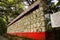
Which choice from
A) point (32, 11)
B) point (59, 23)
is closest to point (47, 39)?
point (59, 23)

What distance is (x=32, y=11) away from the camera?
628 cm

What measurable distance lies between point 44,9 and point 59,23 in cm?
105

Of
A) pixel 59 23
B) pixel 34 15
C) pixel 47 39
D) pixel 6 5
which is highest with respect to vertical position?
pixel 6 5

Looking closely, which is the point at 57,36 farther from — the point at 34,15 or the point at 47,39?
the point at 34,15

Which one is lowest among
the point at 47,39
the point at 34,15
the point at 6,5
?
the point at 47,39

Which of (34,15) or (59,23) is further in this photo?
(34,15)

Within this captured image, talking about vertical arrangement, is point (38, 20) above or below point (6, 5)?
below

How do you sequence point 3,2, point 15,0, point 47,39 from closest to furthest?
point 47,39 < point 3,2 < point 15,0

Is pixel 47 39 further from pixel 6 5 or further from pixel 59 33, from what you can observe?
pixel 6 5

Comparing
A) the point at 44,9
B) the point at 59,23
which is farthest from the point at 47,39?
the point at 44,9

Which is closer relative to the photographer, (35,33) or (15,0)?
(35,33)

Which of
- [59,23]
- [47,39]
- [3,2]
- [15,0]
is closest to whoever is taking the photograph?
[59,23]

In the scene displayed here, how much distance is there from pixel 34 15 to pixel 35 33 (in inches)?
32.5

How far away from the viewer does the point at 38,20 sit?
563 cm
